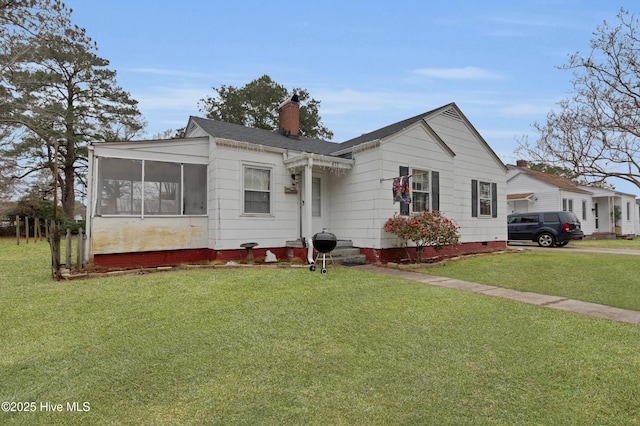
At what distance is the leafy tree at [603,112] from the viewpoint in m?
8.73

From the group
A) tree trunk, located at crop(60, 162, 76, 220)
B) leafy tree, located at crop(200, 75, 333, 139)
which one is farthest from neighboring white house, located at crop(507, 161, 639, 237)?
tree trunk, located at crop(60, 162, 76, 220)

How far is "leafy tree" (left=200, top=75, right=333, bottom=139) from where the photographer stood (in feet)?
95.1

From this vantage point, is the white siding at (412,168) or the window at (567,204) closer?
the white siding at (412,168)

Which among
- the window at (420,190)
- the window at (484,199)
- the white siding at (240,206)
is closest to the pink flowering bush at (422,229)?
the window at (420,190)

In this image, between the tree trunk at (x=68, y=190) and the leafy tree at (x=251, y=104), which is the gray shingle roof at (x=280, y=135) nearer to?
the tree trunk at (x=68, y=190)

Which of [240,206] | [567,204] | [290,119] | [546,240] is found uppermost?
[290,119]

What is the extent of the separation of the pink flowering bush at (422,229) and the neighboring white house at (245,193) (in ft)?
1.26

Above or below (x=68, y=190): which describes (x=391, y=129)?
above

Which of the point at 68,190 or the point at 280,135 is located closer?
the point at 280,135

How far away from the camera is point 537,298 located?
5.53m

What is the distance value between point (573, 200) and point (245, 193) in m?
22.7

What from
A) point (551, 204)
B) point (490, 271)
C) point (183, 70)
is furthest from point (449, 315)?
point (551, 204)

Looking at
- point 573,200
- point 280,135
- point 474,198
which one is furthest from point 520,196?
point 280,135

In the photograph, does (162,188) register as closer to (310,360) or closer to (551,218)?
(310,360)
